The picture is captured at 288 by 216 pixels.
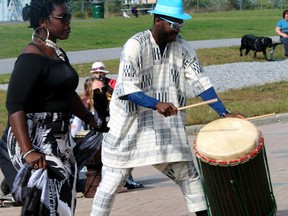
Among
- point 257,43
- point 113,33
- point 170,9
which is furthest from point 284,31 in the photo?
point 170,9

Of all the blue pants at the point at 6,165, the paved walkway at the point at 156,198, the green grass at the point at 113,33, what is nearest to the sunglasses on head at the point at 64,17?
the blue pants at the point at 6,165

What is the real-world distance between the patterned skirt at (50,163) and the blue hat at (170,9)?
3.68 ft

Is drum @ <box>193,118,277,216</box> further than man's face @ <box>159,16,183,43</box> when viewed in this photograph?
No

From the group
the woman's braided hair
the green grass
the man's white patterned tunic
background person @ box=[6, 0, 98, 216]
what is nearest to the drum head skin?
the man's white patterned tunic

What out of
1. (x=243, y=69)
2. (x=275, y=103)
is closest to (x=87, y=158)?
(x=275, y=103)

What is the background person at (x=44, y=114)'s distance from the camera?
5207 millimetres

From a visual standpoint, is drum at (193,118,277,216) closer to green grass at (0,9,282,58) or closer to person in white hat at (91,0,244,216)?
person in white hat at (91,0,244,216)

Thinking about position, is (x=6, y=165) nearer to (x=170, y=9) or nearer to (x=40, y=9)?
→ (x=40, y=9)

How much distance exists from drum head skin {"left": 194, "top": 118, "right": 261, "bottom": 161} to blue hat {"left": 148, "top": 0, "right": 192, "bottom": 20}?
802 millimetres

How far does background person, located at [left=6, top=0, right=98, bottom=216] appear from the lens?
521 cm

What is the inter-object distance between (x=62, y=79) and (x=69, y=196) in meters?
0.73

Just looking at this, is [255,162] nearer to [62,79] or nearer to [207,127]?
[207,127]

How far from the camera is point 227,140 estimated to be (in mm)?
5836

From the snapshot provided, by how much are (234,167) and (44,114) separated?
1328mm
